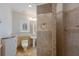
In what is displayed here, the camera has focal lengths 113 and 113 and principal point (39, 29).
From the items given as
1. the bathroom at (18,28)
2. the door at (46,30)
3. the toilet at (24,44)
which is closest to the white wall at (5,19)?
the bathroom at (18,28)

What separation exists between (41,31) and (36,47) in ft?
0.74

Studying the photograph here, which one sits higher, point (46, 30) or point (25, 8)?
point (25, 8)

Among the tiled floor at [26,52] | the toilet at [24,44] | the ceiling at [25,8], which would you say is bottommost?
the tiled floor at [26,52]

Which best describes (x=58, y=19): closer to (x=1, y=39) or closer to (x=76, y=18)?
(x=76, y=18)

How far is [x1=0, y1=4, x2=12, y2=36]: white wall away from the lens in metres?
1.47

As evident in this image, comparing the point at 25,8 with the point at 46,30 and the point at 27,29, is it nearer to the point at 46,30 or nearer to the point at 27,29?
the point at 27,29

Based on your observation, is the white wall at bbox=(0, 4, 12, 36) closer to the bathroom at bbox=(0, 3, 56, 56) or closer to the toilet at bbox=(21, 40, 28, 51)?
the bathroom at bbox=(0, 3, 56, 56)

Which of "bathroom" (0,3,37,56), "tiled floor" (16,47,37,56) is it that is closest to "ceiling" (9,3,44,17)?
"bathroom" (0,3,37,56)

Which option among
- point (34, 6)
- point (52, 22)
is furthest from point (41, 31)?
point (34, 6)

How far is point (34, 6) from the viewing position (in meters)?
1.50

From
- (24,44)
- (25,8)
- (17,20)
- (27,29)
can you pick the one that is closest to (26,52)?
(24,44)

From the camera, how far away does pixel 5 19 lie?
1.47 metres

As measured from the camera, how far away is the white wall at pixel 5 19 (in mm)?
1469

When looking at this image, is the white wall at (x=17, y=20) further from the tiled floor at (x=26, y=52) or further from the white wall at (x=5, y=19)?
the tiled floor at (x=26, y=52)
